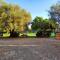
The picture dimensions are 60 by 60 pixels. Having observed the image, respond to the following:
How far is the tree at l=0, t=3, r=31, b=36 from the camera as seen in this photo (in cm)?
4428

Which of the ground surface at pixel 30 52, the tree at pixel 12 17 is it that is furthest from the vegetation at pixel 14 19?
the ground surface at pixel 30 52

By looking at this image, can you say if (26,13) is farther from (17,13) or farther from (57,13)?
(57,13)

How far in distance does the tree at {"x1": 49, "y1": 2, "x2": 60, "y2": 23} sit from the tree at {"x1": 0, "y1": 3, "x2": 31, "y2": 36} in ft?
22.4

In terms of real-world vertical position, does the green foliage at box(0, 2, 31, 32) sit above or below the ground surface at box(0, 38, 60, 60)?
above

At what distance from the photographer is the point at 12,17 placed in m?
44.8

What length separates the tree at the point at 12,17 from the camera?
4428 cm

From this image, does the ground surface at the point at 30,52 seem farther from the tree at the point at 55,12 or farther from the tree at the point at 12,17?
the tree at the point at 55,12

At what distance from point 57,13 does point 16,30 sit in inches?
396

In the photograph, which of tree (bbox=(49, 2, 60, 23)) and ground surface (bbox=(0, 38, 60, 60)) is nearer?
ground surface (bbox=(0, 38, 60, 60))

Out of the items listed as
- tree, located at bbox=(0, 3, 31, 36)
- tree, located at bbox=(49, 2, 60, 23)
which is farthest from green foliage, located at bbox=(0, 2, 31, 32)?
tree, located at bbox=(49, 2, 60, 23)

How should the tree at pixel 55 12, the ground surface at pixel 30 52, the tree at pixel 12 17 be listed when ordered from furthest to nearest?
1. the tree at pixel 55 12
2. the tree at pixel 12 17
3. the ground surface at pixel 30 52

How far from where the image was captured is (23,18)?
4569 centimetres

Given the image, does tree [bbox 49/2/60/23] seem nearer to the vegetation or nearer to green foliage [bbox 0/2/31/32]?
the vegetation

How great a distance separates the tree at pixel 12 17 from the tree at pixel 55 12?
6837mm
